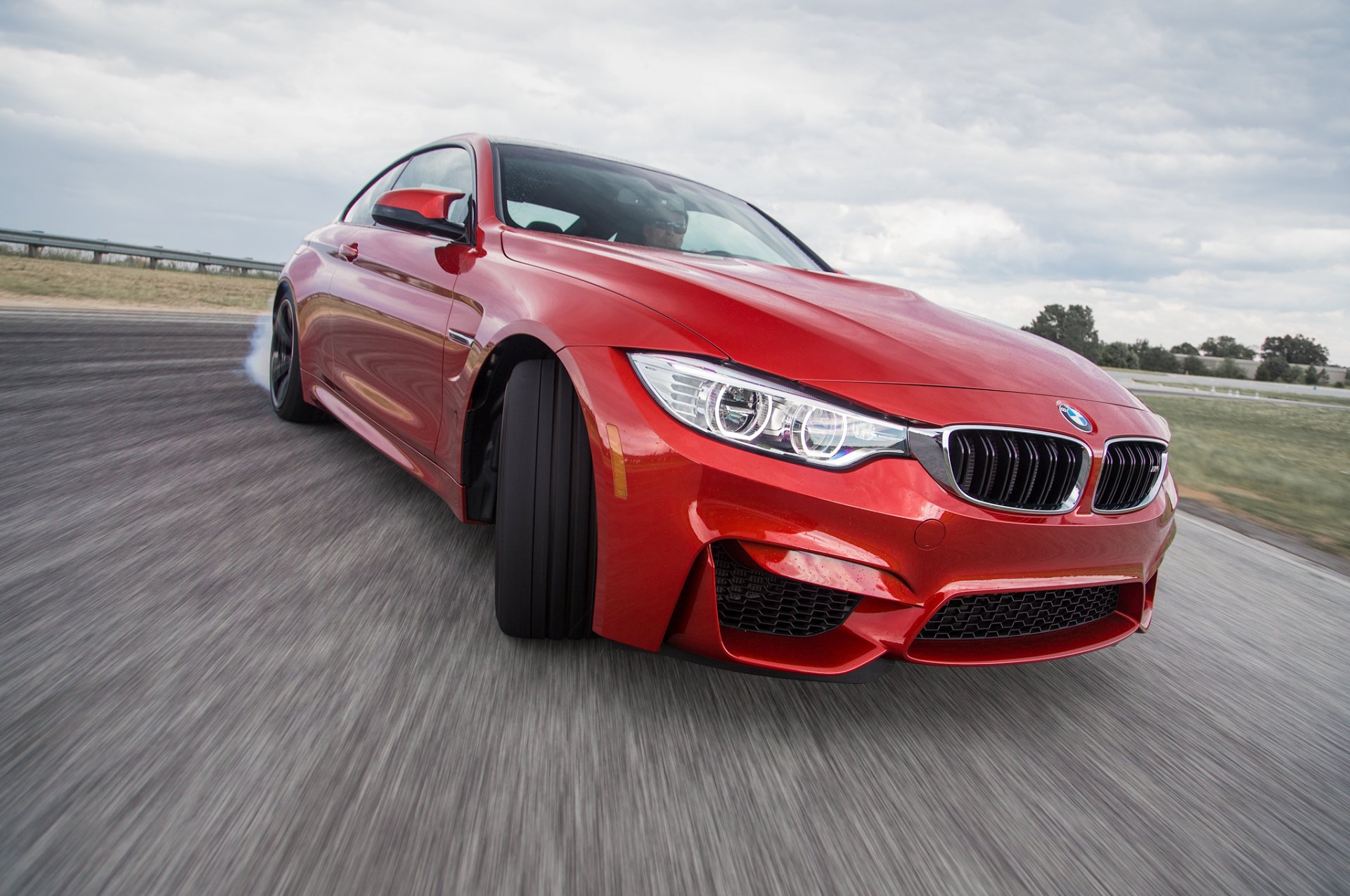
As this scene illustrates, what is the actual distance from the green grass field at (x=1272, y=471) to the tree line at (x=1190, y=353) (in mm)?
42199

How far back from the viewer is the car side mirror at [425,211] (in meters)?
2.64

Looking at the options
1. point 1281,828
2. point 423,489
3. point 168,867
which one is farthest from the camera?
point 423,489

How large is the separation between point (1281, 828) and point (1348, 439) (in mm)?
13498

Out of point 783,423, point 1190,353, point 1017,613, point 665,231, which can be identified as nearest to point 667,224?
point 665,231

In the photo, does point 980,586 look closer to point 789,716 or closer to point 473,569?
point 789,716

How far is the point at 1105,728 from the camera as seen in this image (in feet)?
6.47

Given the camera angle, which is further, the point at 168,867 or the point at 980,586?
the point at 980,586

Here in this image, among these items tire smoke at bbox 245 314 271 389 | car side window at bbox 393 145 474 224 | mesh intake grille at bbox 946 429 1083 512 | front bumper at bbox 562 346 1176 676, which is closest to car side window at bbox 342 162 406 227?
car side window at bbox 393 145 474 224

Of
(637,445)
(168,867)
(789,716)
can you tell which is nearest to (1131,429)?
(789,716)

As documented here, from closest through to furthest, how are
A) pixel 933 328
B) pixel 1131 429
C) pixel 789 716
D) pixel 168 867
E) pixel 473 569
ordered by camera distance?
pixel 168 867 < pixel 789 716 < pixel 1131 429 < pixel 933 328 < pixel 473 569

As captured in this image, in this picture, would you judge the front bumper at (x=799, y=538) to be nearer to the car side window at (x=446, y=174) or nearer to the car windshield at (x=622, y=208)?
the car windshield at (x=622, y=208)

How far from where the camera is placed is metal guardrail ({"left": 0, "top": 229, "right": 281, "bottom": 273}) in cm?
1659

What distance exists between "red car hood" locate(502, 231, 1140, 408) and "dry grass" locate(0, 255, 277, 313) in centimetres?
1077

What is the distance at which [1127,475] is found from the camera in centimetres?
199
